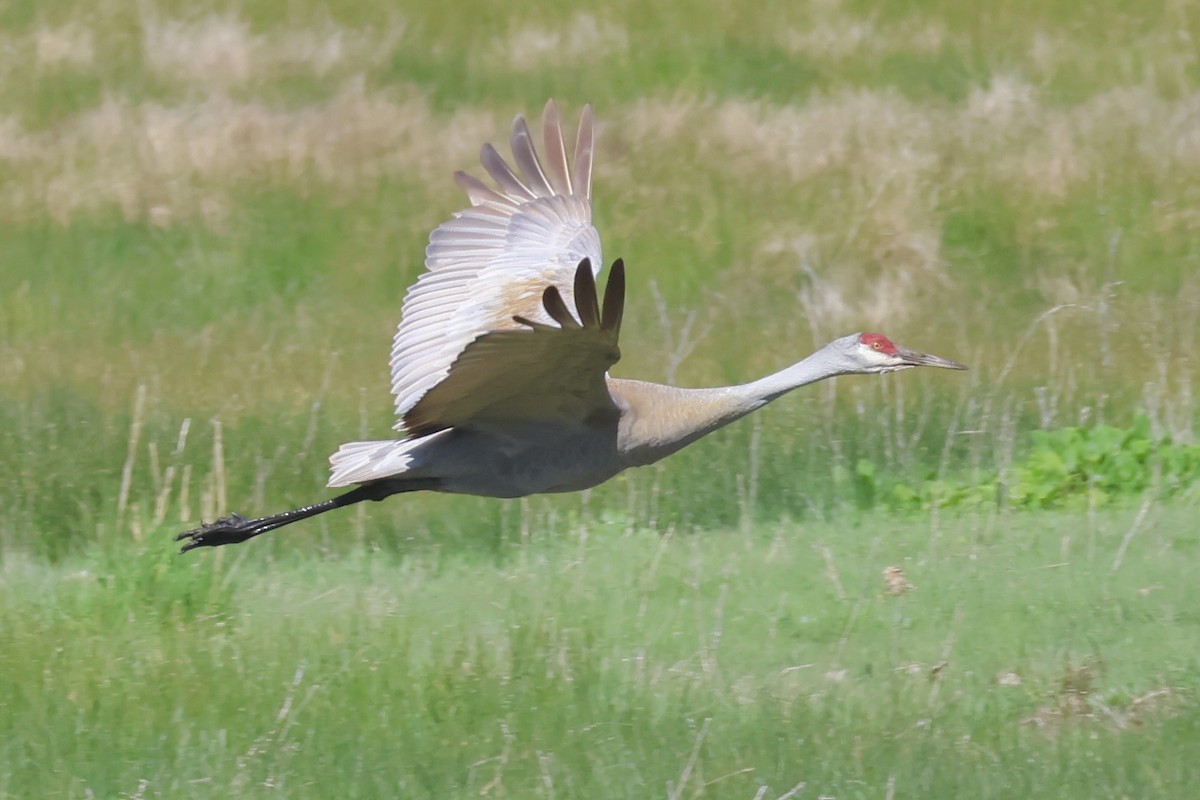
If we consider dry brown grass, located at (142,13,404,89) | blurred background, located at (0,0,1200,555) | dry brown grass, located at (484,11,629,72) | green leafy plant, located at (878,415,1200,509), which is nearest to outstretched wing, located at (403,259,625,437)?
blurred background, located at (0,0,1200,555)

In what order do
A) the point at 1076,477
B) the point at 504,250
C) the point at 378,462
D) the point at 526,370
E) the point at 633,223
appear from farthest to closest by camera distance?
the point at 633,223
the point at 1076,477
the point at 504,250
the point at 378,462
the point at 526,370

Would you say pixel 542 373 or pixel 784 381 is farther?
pixel 784 381

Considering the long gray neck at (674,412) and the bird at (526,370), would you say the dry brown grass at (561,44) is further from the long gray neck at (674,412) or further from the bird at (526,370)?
the long gray neck at (674,412)

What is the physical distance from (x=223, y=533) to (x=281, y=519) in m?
0.25

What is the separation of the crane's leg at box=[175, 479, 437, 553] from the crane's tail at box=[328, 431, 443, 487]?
0.38 ft

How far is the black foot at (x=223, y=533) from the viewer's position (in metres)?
6.97

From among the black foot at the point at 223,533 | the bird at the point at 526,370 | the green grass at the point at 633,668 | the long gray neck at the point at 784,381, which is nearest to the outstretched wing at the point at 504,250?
the bird at the point at 526,370

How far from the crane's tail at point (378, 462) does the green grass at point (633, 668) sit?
2.03 ft

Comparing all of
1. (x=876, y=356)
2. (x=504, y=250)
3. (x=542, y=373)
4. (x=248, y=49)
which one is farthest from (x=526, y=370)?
(x=248, y=49)

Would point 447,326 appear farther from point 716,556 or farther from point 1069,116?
point 1069,116

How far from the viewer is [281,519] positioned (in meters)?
6.88

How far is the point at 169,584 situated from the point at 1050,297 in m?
5.75

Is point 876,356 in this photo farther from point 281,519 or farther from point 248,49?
point 248,49

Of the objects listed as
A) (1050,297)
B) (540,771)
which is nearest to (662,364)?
(1050,297)
